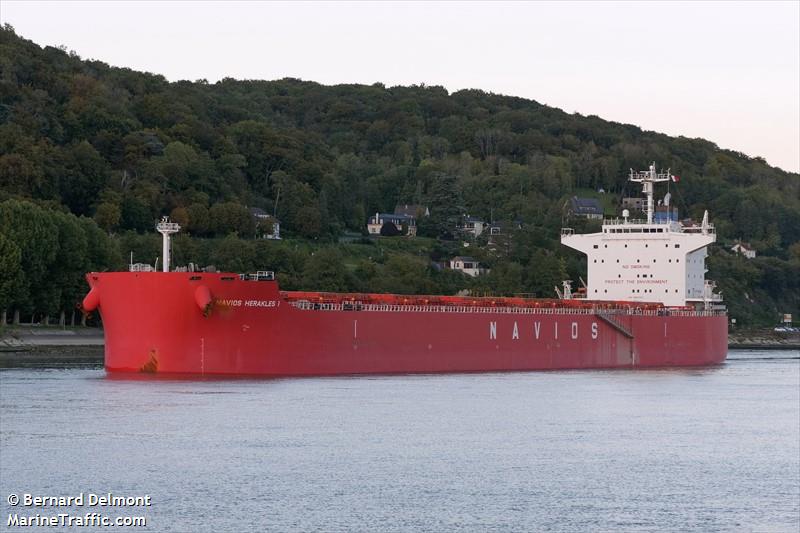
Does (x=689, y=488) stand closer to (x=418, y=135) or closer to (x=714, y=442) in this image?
(x=714, y=442)

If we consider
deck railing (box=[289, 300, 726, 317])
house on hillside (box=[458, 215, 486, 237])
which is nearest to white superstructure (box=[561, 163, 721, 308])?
deck railing (box=[289, 300, 726, 317])

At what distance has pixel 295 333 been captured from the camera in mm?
39531

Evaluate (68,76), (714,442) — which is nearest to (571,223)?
(68,76)

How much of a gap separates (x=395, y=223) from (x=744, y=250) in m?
30.1

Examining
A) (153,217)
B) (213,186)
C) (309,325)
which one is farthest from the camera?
(213,186)

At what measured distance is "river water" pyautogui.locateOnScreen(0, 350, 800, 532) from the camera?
22.0 m

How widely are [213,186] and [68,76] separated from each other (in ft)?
48.4

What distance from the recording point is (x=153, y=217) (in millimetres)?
79188

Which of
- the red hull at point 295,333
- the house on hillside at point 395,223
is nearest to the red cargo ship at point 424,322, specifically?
→ the red hull at point 295,333

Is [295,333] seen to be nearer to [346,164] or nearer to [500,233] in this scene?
[500,233]

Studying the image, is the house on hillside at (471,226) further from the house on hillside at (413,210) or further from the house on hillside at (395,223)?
the house on hillside at (395,223)

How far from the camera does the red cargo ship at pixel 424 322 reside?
3825cm

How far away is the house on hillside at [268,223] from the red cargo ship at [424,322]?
93.5ft

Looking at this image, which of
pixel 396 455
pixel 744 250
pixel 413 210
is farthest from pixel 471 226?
pixel 396 455
